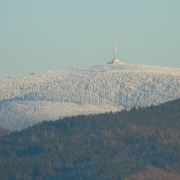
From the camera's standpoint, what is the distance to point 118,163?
2320 inches

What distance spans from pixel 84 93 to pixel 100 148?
6399 cm

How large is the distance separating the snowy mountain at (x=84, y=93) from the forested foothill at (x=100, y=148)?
134 ft

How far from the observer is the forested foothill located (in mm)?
58125

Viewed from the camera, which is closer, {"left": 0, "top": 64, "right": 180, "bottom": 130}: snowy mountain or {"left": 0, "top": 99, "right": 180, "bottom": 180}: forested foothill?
{"left": 0, "top": 99, "right": 180, "bottom": 180}: forested foothill

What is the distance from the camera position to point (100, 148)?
64.1m

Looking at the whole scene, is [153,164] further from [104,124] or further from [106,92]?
[106,92]

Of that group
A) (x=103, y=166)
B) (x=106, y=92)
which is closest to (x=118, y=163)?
(x=103, y=166)

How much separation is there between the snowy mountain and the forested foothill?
40.8 meters

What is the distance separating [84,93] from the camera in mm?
128000

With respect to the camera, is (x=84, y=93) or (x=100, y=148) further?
(x=84, y=93)

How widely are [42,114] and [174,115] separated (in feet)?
149

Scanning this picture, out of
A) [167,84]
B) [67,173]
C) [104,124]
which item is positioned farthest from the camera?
[167,84]

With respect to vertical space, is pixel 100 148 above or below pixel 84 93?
above

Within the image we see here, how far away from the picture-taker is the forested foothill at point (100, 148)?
58.1 meters
